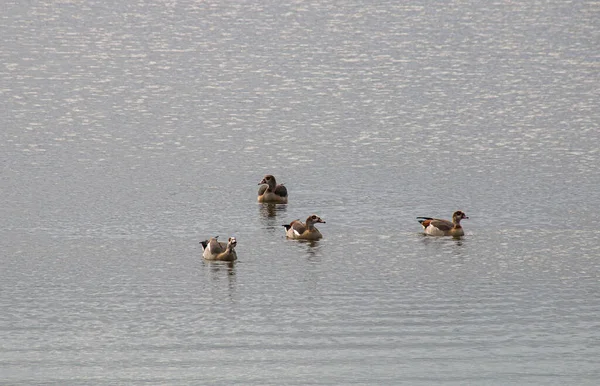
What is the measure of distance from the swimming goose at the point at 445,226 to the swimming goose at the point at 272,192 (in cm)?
476

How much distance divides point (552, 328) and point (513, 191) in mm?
12313

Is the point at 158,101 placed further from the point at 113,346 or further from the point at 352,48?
the point at 113,346

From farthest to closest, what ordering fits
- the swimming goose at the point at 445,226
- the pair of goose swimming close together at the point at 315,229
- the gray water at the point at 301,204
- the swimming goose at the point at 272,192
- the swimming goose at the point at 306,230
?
the swimming goose at the point at 272,192 → the swimming goose at the point at 445,226 → the swimming goose at the point at 306,230 → the pair of goose swimming close together at the point at 315,229 → the gray water at the point at 301,204

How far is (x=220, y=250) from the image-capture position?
3128 centimetres

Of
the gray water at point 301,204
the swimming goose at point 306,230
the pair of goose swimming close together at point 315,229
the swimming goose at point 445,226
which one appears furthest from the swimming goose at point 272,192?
the swimming goose at point 445,226

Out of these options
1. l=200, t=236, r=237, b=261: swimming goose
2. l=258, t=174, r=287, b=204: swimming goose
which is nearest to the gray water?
l=200, t=236, r=237, b=261: swimming goose

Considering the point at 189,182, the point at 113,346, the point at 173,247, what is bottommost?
the point at 113,346

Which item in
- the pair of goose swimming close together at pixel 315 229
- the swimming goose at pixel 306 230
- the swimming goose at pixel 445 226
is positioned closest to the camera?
the pair of goose swimming close together at pixel 315 229

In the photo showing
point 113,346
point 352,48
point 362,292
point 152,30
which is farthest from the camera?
point 152,30

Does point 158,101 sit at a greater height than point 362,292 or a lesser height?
greater

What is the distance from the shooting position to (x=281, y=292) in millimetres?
28734

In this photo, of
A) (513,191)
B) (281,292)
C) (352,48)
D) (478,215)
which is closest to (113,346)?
(281,292)

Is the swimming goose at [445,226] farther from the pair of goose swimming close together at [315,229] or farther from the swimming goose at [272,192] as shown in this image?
the swimming goose at [272,192]

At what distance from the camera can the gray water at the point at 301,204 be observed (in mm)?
25078
